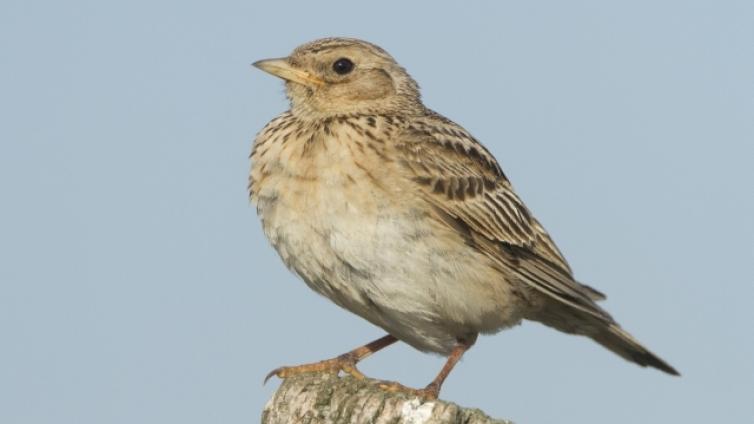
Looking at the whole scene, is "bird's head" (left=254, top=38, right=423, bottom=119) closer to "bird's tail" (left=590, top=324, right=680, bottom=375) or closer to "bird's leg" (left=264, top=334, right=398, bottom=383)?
"bird's leg" (left=264, top=334, right=398, bottom=383)

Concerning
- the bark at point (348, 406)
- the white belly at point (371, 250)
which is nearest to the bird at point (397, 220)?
the white belly at point (371, 250)

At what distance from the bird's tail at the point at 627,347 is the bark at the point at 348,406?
4454mm

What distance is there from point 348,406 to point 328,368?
288 cm

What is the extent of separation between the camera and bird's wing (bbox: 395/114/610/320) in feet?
33.2

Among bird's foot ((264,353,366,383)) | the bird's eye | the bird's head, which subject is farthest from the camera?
the bird's eye

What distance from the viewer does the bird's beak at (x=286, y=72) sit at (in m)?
10.9

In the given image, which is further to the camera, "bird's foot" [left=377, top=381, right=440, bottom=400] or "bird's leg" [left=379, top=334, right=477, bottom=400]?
"bird's leg" [left=379, top=334, right=477, bottom=400]

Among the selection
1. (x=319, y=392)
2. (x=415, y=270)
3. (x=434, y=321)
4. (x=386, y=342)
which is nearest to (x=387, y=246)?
(x=415, y=270)

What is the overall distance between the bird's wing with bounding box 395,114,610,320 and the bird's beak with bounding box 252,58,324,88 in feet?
3.28

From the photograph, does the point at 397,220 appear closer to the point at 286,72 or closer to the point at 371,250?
the point at 371,250

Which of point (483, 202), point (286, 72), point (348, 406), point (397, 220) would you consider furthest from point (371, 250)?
point (348, 406)

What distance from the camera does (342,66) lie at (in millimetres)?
11156

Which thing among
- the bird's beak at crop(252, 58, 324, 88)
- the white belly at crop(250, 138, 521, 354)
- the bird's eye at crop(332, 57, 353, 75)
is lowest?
the white belly at crop(250, 138, 521, 354)

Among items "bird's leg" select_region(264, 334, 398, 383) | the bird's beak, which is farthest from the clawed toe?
the bird's beak
